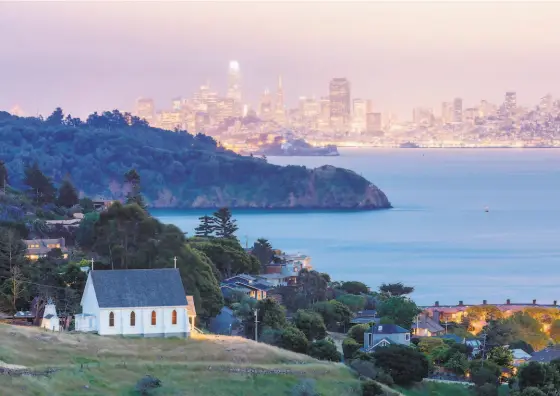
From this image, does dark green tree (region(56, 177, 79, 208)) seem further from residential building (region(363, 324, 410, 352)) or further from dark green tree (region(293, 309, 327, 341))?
residential building (region(363, 324, 410, 352))

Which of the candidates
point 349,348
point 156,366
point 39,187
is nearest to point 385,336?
point 349,348

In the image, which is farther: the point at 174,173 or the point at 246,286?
the point at 174,173

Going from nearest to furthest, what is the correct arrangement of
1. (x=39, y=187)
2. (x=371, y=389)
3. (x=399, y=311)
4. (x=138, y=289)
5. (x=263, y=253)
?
1. (x=371, y=389)
2. (x=138, y=289)
3. (x=399, y=311)
4. (x=263, y=253)
5. (x=39, y=187)

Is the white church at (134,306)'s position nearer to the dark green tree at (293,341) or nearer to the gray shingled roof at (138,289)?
the gray shingled roof at (138,289)

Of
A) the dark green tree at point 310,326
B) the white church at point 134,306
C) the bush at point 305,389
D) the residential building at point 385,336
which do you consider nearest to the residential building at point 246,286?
the dark green tree at point 310,326

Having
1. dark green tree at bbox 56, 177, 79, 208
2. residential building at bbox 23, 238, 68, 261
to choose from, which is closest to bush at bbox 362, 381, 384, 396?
residential building at bbox 23, 238, 68, 261

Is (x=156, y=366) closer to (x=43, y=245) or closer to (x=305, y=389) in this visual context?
(x=305, y=389)

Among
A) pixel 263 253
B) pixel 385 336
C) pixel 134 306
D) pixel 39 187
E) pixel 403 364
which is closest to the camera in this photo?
pixel 134 306
